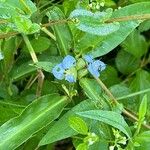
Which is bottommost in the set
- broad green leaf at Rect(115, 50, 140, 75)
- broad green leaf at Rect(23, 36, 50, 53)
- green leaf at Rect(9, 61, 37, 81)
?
broad green leaf at Rect(115, 50, 140, 75)

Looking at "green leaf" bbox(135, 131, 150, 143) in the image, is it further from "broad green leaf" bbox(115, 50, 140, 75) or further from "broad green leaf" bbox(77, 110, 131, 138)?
"broad green leaf" bbox(115, 50, 140, 75)

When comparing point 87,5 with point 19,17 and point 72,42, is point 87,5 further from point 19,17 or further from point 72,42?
point 19,17

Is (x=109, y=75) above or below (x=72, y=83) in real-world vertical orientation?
below

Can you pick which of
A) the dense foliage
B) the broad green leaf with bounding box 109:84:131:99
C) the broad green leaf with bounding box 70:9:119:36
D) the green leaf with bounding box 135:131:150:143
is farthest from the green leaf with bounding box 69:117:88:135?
the broad green leaf with bounding box 109:84:131:99

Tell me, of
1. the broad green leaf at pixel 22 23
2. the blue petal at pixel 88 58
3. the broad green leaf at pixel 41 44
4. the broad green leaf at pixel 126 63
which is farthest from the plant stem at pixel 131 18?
the broad green leaf at pixel 126 63

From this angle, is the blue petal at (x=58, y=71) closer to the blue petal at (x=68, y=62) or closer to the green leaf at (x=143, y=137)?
the blue petal at (x=68, y=62)

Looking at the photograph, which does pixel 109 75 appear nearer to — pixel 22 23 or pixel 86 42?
pixel 86 42

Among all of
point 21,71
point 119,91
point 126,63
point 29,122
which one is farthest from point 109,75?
point 29,122
